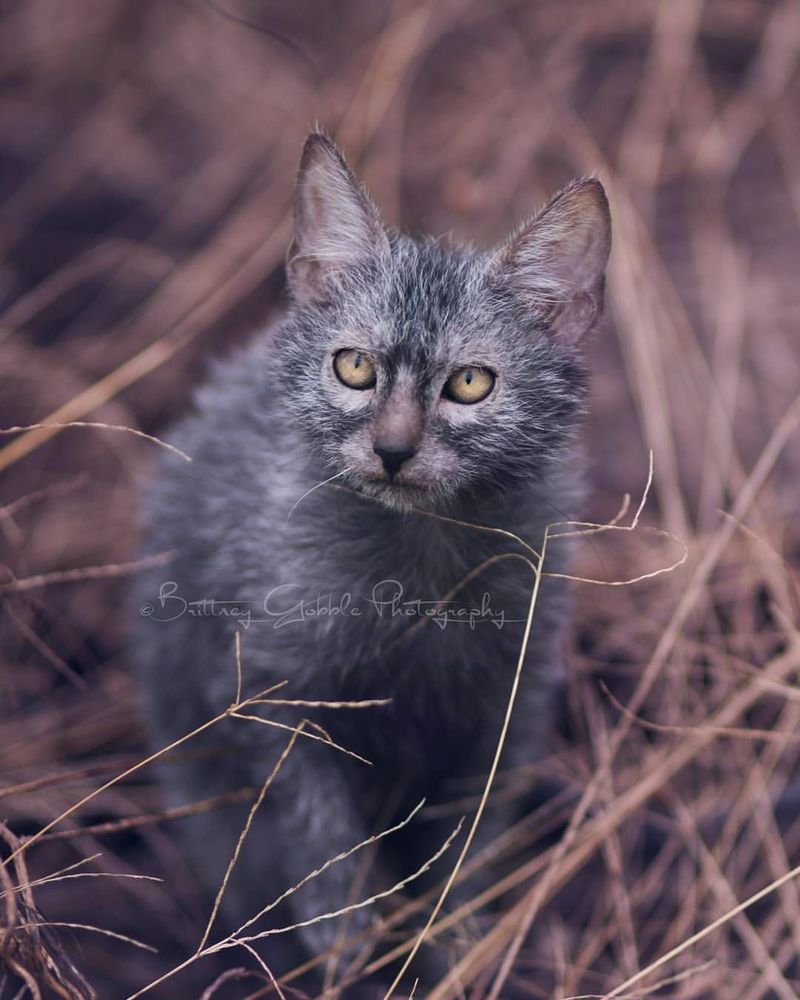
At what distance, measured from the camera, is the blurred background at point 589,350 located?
2.08 m

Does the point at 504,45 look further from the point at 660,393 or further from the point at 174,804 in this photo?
the point at 174,804

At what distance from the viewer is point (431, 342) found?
4.86ft

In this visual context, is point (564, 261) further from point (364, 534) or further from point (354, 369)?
point (364, 534)

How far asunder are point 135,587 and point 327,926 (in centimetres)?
83

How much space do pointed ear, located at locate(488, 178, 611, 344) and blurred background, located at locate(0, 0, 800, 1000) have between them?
54cm

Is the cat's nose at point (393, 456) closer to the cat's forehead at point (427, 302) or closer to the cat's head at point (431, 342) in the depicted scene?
the cat's head at point (431, 342)

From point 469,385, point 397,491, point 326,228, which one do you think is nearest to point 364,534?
point 397,491

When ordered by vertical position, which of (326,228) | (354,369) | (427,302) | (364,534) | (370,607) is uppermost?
(326,228)

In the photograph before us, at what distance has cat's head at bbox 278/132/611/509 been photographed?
147cm

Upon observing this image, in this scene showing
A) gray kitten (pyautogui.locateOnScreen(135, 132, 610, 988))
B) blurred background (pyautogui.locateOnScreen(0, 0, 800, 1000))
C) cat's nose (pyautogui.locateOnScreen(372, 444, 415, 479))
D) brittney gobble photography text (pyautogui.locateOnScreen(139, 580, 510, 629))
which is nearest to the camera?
cat's nose (pyautogui.locateOnScreen(372, 444, 415, 479))

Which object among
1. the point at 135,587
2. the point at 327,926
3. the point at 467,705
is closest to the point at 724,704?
the point at 467,705

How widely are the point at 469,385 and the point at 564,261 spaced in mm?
265

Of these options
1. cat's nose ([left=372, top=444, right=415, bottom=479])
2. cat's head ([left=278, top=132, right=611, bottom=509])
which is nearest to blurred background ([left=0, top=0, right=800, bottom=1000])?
cat's head ([left=278, top=132, right=611, bottom=509])

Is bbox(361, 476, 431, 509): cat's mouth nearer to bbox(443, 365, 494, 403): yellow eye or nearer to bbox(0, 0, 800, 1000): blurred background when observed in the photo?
bbox(443, 365, 494, 403): yellow eye
